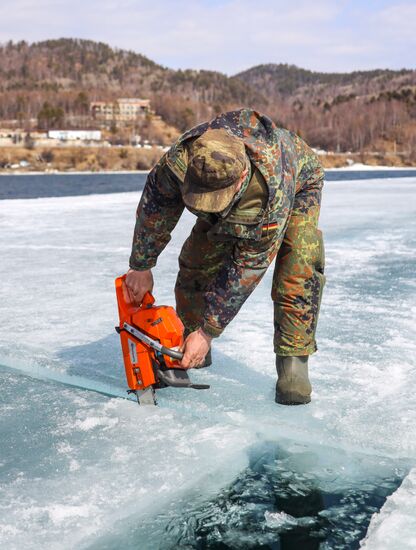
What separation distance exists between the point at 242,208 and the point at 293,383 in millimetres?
905

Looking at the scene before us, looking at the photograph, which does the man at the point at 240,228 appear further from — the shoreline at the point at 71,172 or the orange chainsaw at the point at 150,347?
the shoreline at the point at 71,172

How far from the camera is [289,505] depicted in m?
1.99

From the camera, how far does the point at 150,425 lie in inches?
98.8

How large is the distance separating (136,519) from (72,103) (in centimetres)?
16891

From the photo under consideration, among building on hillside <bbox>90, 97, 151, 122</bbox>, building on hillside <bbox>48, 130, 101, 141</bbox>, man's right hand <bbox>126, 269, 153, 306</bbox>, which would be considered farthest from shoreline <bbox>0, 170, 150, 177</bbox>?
man's right hand <bbox>126, 269, 153, 306</bbox>

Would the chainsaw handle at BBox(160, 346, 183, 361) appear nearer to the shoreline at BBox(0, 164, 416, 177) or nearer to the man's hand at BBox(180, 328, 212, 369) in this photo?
the man's hand at BBox(180, 328, 212, 369)

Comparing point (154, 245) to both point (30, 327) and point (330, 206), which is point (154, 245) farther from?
point (330, 206)

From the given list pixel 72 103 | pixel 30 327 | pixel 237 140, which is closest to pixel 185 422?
pixel 237 140

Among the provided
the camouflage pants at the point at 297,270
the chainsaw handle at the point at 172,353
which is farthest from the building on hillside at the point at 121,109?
the chainsaw handle at the point at 172,353

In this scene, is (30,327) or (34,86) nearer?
(30,327)

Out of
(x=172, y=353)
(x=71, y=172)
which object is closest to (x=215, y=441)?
(x=172, y=353)

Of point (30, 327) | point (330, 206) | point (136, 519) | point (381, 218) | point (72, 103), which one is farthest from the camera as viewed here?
point (72, 103)

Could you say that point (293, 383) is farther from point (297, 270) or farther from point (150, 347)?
point (150, 347)

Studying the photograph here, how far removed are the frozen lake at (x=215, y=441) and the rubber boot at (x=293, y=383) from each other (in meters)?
0.06
